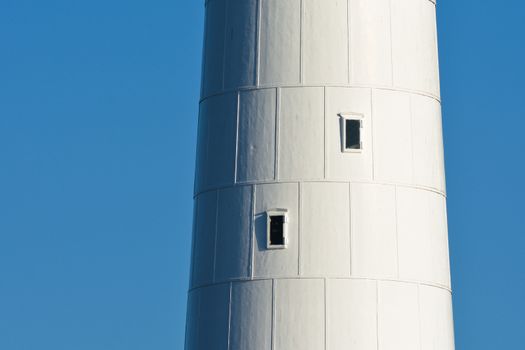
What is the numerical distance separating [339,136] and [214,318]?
15.4ft

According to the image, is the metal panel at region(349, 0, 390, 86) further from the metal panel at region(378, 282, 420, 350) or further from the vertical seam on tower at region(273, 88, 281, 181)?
the metal panel at region(378, 282, 420, 350)

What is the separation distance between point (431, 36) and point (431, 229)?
184 inches

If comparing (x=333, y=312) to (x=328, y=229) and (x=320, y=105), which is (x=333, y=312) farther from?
(x=320, y=105)

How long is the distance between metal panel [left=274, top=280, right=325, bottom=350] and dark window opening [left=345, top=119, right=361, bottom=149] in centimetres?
303

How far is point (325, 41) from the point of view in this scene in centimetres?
2838

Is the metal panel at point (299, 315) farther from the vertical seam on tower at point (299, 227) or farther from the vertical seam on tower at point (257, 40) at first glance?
the vertical seam on tower at point (257, 40)

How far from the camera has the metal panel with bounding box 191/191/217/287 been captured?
28344 millimetres

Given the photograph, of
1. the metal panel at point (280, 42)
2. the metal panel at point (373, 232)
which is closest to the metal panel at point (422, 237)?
the metal panel at point (373, 232)

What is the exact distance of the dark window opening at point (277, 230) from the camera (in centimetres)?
2742

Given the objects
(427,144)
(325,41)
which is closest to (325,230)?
(427,144)

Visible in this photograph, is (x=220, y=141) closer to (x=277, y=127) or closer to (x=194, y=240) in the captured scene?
(x=277, y=127)

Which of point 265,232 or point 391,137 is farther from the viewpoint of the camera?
point 391,137

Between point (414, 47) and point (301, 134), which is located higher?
point (414, 47)

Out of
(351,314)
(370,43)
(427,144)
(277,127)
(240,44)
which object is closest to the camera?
(351,314)
